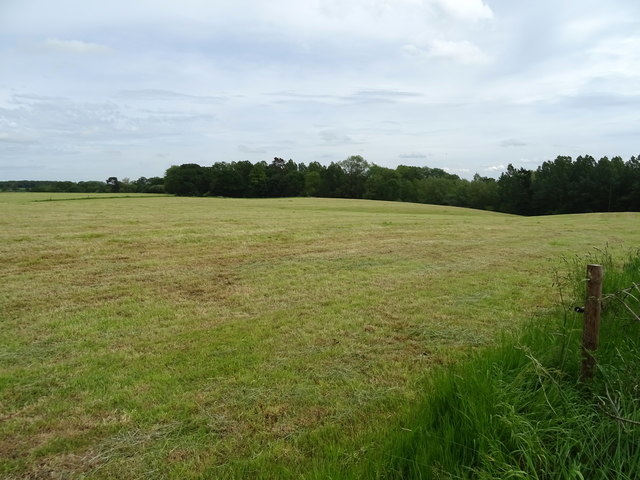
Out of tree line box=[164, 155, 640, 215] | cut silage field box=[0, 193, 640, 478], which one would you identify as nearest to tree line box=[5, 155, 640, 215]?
tree line box=[164, 155, 640, 215]

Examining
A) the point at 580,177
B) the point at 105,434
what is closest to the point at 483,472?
the point at 105,434

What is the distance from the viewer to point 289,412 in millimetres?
3854

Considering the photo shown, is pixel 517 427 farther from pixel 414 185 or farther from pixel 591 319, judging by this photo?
pixel 414 185

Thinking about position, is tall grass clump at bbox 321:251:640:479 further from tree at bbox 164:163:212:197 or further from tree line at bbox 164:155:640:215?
tree at bbox 164:163:212:197

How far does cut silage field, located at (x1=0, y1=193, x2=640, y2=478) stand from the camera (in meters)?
3.38

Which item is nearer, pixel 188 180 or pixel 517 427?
pixel 517 427

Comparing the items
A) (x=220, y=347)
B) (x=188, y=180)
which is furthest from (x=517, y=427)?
(x=188, y=180)

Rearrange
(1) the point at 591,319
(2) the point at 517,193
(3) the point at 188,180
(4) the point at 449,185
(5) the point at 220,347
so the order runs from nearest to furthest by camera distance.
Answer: (1) the point at 591,319 < (5) the point at 220,347 < (2) the point at 517,193 < (3) the point at 188,180 < (4) the point at 449,185

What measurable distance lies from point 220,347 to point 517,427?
3.68 meters

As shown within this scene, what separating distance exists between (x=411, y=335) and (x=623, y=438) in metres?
3.34

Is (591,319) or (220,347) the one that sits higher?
(591,319)

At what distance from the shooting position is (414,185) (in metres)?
97.9

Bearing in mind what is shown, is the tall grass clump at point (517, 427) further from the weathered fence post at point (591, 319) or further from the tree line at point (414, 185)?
the tree line at point (414, 185)

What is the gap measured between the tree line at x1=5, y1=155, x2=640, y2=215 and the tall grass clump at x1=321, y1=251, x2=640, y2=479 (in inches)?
2813
